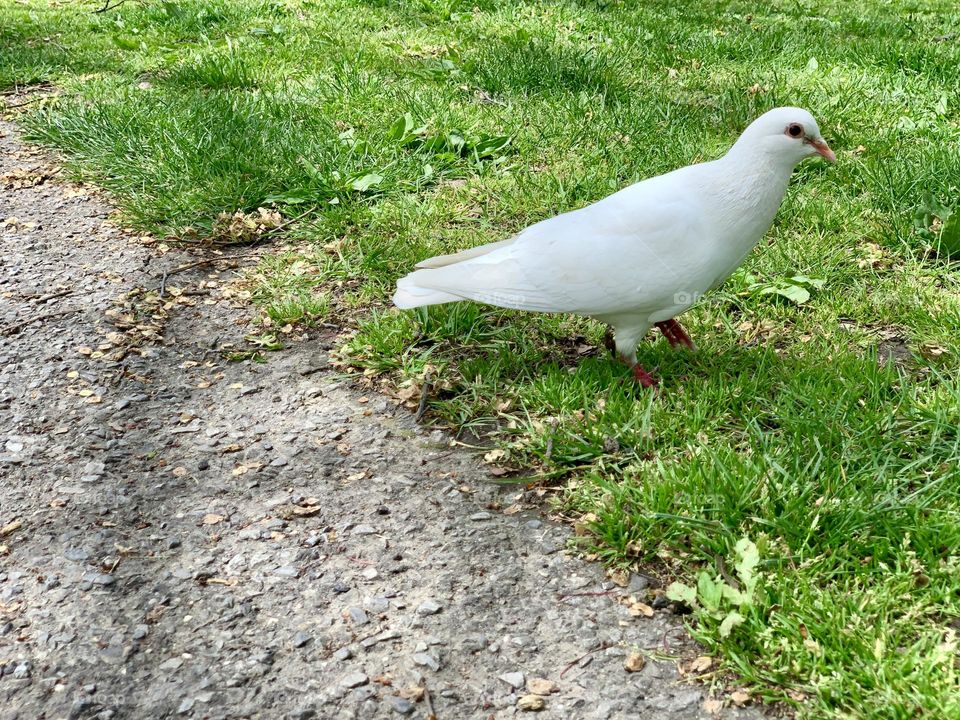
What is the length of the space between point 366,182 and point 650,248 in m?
2.03

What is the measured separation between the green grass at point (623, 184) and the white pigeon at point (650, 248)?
12.4 inches

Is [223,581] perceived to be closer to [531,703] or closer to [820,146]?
[531,703]

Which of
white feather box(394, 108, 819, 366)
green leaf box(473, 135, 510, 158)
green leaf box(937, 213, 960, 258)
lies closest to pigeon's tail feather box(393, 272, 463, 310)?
white feather box(394, 108, 819, 366)

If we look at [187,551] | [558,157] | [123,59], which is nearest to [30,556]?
[187,551]

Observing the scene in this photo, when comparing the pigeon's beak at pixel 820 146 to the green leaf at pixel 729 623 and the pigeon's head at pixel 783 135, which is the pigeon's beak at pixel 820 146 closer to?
the pigeon's head at pixel 783 135

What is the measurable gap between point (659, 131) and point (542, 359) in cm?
217

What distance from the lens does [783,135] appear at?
2.93 meters

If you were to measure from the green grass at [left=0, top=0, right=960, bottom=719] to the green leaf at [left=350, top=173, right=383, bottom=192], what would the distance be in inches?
0.5

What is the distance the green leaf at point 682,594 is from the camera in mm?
2330

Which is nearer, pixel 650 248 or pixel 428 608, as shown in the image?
pixel 428 608

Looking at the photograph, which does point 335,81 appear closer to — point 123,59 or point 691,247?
point 123,59

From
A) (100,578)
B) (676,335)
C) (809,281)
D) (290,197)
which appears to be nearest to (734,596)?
(676,335)

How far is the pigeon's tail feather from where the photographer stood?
10.0 feet

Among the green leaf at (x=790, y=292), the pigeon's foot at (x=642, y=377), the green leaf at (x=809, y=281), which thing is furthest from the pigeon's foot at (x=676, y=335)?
the green leaf at (x=809, y=281)
